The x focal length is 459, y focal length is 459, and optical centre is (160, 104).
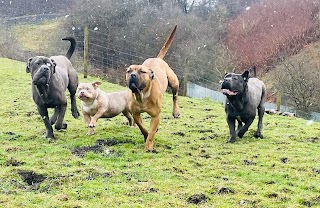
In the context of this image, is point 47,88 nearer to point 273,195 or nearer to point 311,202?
point 273,195

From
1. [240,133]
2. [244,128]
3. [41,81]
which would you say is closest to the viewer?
[41,81]

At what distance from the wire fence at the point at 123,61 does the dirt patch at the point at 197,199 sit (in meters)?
13.8

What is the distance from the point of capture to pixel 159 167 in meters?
6.23

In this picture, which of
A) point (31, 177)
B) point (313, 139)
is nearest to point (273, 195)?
point (31, 177)

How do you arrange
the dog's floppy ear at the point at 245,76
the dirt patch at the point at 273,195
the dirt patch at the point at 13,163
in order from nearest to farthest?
the dirt patch at the point at 273,195, the dirt patch at the point at 13,163, the dog's floppy ear at the point at 245,76

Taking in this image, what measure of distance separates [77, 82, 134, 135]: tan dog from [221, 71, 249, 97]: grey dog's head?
6.71 feet

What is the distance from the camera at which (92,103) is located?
839 cm

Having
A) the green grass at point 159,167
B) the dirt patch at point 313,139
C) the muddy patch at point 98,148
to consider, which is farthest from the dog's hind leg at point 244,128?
the muddy patch at point 98,148

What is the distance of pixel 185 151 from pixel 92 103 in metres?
2.06

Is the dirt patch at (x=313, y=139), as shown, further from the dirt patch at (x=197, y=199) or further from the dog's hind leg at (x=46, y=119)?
the dog's hind leg at (x=46, y=119)

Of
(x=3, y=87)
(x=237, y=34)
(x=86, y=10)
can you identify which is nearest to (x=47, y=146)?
(x=3, y=87)

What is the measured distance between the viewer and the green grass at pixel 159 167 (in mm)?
4988

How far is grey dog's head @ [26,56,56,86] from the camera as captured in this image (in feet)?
24.3

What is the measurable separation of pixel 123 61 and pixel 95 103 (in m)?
14.9
